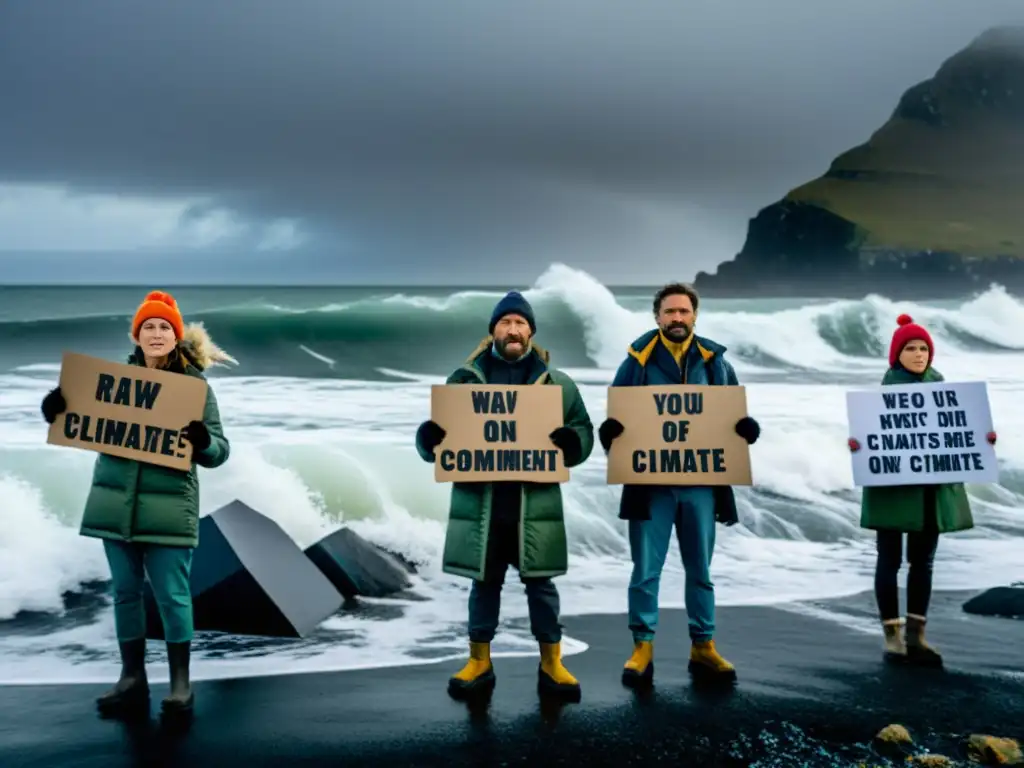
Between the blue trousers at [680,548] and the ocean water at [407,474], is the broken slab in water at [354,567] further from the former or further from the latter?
the blue trousers at [680,548]

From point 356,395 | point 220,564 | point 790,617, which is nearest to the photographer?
point 220,564

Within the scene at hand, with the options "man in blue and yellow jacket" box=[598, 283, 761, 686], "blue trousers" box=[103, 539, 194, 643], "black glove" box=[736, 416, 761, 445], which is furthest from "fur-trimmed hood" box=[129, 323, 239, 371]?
"black glove" box=[736, 416, 761, 445]

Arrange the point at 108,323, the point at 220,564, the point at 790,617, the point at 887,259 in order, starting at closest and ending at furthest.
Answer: the point at 220,564, the point at 790,617, the point at 108,323, the point at 887,259

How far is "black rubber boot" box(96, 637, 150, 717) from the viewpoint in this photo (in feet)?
14.6

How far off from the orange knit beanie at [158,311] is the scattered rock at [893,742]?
352 centimetres

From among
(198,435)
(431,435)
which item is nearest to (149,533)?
(198,435)

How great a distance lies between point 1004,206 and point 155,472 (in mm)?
29571

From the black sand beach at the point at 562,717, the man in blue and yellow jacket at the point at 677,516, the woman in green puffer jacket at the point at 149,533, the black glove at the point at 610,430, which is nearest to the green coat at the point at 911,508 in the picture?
the black sand beach at the point at 562,717

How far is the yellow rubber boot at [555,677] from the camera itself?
183 inches

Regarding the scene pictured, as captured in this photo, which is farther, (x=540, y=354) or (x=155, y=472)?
(x=540, y=354)

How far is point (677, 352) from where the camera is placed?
5.17m

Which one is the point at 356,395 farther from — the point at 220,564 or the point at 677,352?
the point at 677,352

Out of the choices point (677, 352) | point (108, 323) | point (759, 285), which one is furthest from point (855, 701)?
point (759, 285)

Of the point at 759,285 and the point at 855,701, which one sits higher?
the point at 759,285
